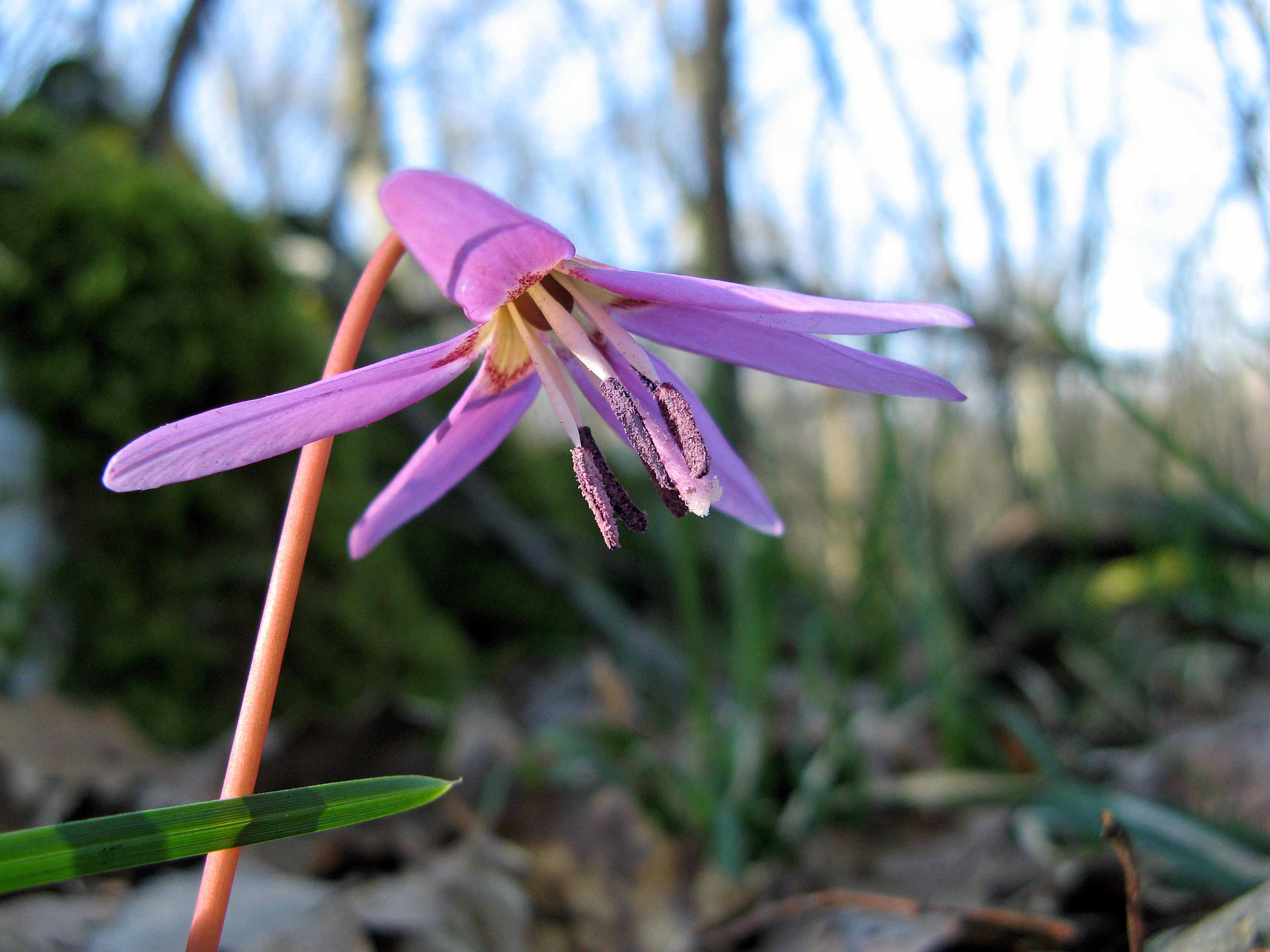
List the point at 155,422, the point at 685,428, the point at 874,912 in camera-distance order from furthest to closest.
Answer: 1. the point at 155,422
2. the point at 874,912
3. the point at 685,428

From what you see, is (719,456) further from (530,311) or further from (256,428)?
(256,428)

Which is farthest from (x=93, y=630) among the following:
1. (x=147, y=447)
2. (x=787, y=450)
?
(x=787, y=450)

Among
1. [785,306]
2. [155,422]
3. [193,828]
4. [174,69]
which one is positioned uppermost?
[174,69]

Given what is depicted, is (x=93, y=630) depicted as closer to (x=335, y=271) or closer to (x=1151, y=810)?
(x=335, y=271)

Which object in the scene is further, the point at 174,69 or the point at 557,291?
the point at 174,69

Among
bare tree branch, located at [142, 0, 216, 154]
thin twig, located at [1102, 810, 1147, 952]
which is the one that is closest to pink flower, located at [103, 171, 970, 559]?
thin twig, located at [1102, 810, 1147, 952]

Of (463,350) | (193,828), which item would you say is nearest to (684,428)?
(463,350)

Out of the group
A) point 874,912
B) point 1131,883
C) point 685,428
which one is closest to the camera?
point 1131,883
